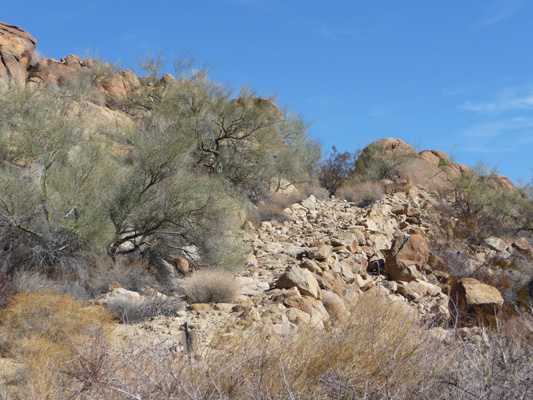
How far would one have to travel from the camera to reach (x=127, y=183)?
41.6 feet

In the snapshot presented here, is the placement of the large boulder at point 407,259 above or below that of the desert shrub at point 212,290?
above

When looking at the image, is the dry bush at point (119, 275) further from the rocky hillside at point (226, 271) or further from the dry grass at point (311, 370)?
the dry grass at point (311, 370)

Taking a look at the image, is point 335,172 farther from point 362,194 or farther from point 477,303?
point 477,303

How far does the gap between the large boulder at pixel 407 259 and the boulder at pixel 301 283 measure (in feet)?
15.7

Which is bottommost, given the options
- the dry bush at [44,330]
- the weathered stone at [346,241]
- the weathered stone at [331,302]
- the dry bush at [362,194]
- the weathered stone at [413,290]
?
the dry bush at [44,330]

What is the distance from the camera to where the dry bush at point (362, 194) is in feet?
71.1

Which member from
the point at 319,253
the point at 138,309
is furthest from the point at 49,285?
the point at 319,253

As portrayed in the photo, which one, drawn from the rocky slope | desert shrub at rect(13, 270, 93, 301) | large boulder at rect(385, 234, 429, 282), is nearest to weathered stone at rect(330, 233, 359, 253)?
the rocky slope

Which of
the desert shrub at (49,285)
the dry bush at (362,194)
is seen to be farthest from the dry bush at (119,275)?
the dry bush at (362,194)

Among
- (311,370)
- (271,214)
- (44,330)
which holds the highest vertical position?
(271,214)

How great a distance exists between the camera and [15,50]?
2877cm

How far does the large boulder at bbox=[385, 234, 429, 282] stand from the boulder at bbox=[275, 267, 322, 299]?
477 centimetres

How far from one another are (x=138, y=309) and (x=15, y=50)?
25.8m

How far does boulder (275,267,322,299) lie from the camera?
9664 mm
